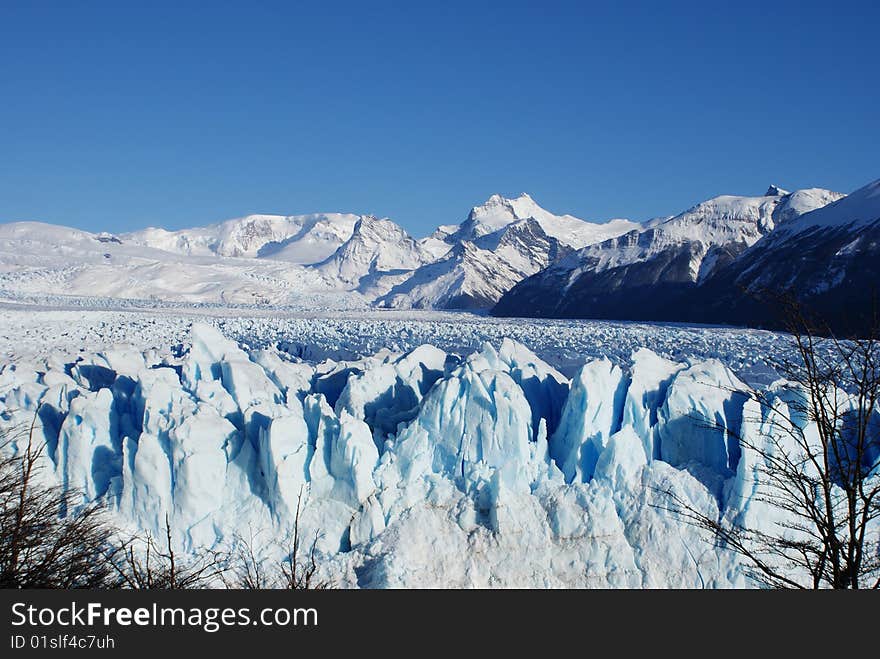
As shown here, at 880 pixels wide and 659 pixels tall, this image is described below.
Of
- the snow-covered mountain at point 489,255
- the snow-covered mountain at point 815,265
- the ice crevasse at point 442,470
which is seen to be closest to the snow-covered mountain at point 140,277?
the snow-covered mountain at point 489,255

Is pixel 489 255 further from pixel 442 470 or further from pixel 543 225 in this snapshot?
pixel 442 470

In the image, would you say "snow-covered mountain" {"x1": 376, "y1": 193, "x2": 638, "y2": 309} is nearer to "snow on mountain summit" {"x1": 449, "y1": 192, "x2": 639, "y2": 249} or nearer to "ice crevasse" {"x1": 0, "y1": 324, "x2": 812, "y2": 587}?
"snow on mountain summit" {"x1": 449, "y1": 192, "x2": 639, "y2": 249}

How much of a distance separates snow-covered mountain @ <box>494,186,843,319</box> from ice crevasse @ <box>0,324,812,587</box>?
48786 millimetres

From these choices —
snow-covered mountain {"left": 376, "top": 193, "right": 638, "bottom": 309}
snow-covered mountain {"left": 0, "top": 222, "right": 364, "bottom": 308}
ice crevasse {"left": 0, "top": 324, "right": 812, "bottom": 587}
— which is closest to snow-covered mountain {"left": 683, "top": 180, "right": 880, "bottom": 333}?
ice crevasse {"left": 0, "top": 324, "right": 812, "bottom": 587}

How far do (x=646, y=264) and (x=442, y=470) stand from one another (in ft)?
205

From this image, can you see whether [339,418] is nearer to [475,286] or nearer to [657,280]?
[657,280]

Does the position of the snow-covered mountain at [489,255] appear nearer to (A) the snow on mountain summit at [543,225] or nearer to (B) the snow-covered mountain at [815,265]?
(A) the snow on mountain summit at [543,225]

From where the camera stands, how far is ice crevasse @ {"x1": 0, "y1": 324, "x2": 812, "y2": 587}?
10930 mm

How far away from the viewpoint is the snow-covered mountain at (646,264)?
6631 centimetres

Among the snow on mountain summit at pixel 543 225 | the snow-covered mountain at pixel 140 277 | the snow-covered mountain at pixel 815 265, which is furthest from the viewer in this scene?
the snow on mountain summit at pixel 543 225

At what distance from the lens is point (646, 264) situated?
7062 centimetres

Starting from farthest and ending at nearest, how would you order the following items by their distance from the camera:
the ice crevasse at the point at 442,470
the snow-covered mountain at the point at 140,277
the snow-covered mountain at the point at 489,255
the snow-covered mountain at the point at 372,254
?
the snow-covered mountain at the point at 372,254, the snow-covered mountain at the point at 489,255, the snow-covered mountain at the point at 140,277, the ice crevasse at the point at 442,470

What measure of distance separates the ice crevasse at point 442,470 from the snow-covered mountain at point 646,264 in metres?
48.8

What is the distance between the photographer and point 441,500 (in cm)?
1163
